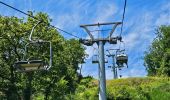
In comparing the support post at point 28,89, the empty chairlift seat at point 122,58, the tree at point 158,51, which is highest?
the tree at point 158,51

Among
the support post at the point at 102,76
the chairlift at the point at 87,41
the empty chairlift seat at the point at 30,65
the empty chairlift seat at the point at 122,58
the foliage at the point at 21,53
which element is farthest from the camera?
the foliage at the point at 21,53

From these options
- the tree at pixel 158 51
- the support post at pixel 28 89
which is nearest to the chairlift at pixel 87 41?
the support post at pixel 28 89

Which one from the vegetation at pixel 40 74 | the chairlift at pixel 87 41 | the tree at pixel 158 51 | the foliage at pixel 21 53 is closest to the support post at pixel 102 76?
the chairlift at pixel 87 41

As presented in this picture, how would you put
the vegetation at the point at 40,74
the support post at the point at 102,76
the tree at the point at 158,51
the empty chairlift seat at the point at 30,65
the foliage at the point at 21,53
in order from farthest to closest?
1. the tree at the point at 158,51
2. the foliage at the point at 21,53
3. the vegetation at the point at 40,74
4. the support post at the point at 102,76
5. the empty chairlift seat at the point at 30,65

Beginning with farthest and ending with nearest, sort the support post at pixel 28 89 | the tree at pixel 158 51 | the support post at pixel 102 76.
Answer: the tree at pixel 158 51 → the support post at pixel 28 89 → the support post at pixel 102 76

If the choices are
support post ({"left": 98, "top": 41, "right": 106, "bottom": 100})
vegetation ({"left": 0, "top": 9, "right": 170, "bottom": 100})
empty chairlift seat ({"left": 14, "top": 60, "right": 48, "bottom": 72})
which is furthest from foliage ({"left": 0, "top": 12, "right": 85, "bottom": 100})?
empty chairlift seat ({"left": 14, "top": 60, "right": 48, "bottom": 72})

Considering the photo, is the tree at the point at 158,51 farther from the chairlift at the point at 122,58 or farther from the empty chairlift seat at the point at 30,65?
the empty chairlift seat at the point at 30,65

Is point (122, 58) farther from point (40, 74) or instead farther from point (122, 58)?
point (40, 74)

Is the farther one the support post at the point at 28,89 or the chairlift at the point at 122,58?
the support post at the point at 28,89

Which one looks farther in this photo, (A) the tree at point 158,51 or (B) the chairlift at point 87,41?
(A) the tree at point 158,51

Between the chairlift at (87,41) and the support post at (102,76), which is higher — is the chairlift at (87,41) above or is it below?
above

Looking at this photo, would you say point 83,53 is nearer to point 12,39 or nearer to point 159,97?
point 12,39

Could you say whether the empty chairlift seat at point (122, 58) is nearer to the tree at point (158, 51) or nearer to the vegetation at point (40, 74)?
the vegetation at point (40, 74)

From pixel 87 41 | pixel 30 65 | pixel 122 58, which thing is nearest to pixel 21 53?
pixel 122 58
